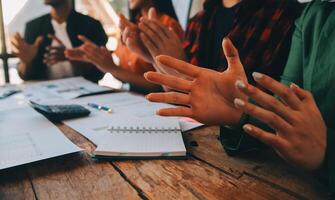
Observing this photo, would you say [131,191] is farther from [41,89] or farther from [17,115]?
[41,89]

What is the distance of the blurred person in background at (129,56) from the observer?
148 centimetres

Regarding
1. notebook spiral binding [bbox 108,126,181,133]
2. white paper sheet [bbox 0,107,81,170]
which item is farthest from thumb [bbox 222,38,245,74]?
white paper sheet [bbox 0,107,81,170]

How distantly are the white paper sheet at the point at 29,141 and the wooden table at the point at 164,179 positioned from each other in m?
0.02

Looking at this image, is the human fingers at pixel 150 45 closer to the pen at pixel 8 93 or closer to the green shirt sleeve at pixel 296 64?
the green shirt sleeve at pixel 296 64

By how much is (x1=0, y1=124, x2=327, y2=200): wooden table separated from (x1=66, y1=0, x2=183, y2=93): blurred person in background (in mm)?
726

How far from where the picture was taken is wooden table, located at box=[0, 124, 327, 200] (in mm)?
500

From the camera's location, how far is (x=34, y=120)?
892 mm

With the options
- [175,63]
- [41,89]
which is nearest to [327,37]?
[175,63]

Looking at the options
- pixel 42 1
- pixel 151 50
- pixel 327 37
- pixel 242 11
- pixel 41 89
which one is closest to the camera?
pixel 327 37

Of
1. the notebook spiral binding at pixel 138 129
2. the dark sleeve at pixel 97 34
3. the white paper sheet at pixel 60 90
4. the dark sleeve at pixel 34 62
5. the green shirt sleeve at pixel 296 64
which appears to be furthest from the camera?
the dark sleeve at pixel 97 34

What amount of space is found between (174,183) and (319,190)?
10.2 inches

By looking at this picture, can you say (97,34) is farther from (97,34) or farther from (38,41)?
(38,41)

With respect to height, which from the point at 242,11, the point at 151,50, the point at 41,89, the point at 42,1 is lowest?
the point at 41,89

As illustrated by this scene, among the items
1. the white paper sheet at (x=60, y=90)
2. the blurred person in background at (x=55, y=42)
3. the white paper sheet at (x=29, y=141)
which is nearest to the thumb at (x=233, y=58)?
the white paper sheet at (x=29, y=141)
